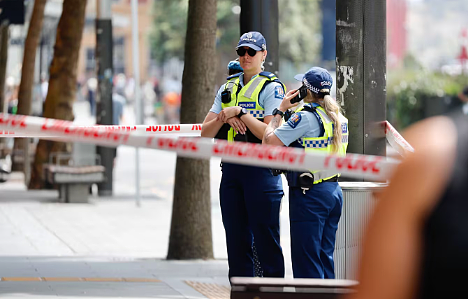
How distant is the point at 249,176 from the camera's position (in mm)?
5832

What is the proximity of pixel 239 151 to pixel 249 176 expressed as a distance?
72.4 inches

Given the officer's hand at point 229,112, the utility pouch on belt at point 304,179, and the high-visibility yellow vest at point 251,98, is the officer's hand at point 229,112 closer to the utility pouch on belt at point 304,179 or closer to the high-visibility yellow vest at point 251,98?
the high-visibility yellow vest at point 251,98

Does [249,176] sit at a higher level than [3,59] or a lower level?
lower

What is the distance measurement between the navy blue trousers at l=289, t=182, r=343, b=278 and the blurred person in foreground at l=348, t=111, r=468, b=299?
3600 millimetres

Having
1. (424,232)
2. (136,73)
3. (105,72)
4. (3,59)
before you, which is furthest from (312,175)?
(3,59)

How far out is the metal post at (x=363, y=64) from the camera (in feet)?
22.6

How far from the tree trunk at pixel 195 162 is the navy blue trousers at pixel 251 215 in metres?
3.19

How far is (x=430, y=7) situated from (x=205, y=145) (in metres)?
139

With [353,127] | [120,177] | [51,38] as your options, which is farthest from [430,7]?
[353,127]

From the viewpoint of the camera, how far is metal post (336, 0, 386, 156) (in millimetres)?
6895

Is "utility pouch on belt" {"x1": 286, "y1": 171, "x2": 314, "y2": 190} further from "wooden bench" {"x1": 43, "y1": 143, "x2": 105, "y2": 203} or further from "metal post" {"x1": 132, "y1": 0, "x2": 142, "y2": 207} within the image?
"wooden bench" {"x1": 43, "y1": 143, "x2": 105, "y2": 203}

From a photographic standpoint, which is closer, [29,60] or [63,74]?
[63,74]

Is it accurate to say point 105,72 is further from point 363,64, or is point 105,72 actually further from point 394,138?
point 394,138

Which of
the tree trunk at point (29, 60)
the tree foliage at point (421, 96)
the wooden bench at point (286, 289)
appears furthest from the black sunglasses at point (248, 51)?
the tree foliage at point (421, 96)
